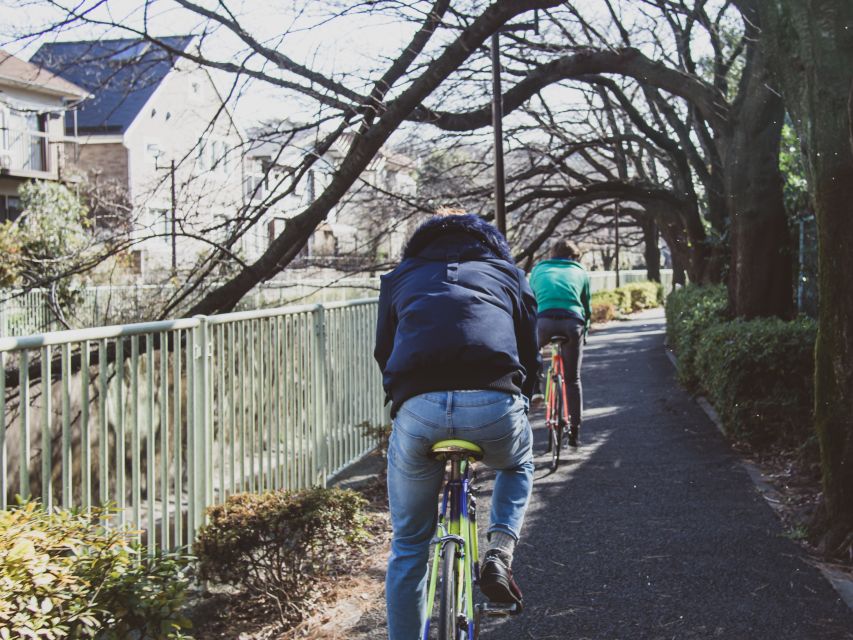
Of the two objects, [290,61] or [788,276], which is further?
[788,276]

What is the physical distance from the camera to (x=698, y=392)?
13414mm

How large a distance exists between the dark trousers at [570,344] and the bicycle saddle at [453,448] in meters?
5.46

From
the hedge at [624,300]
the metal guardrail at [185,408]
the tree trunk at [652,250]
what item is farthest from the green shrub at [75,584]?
the tree trunk at [652,250]

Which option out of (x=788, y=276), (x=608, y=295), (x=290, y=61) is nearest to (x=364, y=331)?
(x=290, y=61)

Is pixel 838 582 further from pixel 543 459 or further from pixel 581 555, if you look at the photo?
pixel 543 459

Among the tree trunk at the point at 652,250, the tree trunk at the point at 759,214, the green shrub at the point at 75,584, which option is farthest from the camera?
the tree trunk at the point at 652,250

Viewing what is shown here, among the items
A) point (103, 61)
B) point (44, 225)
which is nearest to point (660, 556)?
point (103, 61)

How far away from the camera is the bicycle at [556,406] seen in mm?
8906

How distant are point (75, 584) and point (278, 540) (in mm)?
2020

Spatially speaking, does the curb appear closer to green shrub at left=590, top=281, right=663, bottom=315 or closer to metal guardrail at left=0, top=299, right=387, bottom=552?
metal guardrail at left=0, top=299, right=387, bottom=552

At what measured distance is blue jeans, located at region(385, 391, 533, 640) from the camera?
11.6ft

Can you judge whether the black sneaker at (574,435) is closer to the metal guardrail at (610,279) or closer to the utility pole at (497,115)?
the utility pole at (497,115)

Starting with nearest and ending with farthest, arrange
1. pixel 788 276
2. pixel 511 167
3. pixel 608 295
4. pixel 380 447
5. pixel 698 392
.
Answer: pixel 380 447 → pixel 788 276 → pixel 698 392 → pixel 511 167 → pixel 608 295

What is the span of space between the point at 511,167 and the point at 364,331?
2064 centimetres
